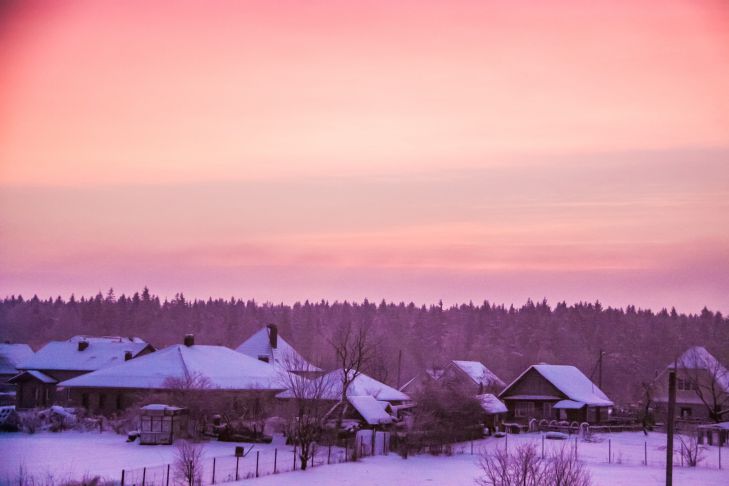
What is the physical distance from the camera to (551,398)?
75.8m

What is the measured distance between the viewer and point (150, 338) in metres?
177

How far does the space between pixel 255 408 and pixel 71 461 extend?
23.9 metres

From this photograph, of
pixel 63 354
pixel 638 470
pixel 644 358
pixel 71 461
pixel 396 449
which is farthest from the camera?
pixel 644 358

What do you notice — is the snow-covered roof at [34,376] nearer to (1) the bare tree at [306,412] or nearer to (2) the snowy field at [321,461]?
(1) the bare tree at [306,412]

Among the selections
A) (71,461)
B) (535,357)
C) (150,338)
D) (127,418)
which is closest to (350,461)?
(71,461)

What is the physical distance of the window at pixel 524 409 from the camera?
75812 mm

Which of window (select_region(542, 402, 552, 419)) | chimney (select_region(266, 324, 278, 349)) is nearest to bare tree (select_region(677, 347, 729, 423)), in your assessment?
window (select_region(542, 402, 552, 419))

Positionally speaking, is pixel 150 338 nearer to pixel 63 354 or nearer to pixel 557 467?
pixel 63 354

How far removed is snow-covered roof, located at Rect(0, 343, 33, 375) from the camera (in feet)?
322

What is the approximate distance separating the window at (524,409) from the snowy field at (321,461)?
70.6ft

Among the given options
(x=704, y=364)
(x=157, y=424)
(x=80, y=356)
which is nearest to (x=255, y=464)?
(x=157, y=424)

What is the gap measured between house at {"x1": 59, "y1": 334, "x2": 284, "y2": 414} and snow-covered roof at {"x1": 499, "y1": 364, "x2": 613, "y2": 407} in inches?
910

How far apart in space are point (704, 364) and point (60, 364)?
56.9 m

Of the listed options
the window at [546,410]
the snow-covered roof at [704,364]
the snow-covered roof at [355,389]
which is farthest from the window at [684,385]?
the snow-covered roof at [355,389]
